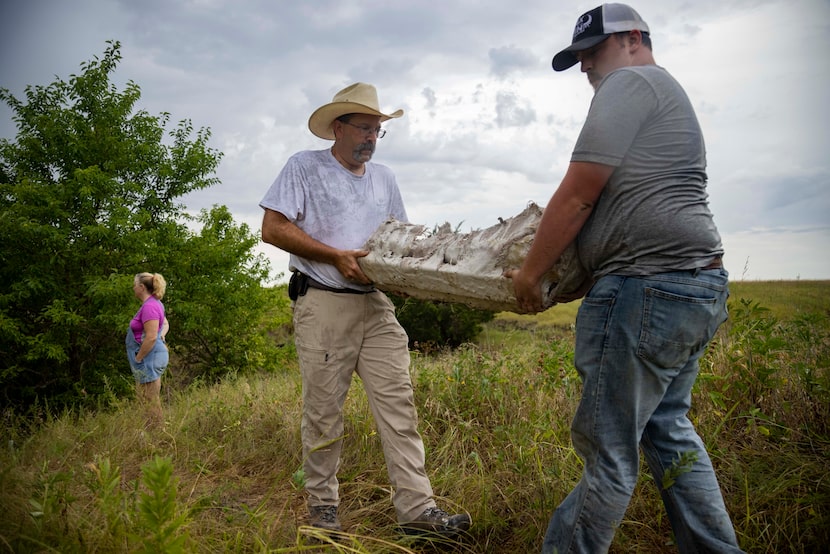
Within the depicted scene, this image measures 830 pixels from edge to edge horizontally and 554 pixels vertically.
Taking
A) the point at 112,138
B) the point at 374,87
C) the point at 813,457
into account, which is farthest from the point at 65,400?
the point at 813,457

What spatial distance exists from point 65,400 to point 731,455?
1161cm

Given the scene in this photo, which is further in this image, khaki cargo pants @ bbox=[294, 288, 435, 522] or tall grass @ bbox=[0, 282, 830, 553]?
khaki cargo pants @ bbox=[294, 288, 435, 522]

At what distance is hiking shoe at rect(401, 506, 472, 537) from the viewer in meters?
3.37

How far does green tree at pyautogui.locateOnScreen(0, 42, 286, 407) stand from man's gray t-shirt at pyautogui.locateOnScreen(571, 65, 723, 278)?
Result: 10.0m

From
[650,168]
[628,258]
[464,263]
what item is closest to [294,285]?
[464,263]

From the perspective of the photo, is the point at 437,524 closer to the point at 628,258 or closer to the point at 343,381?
the point at 343,381

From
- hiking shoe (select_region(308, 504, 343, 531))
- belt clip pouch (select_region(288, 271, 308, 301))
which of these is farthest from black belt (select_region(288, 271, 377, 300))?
hiking shoe (select_region(308, 504, 343, 531))

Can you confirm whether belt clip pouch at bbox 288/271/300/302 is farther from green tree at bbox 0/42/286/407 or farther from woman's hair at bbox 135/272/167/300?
green tree at bbox 0/42/286/407

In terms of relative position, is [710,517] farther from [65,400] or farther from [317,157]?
[65,400]

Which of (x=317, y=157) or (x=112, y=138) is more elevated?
(x=112, y=138)

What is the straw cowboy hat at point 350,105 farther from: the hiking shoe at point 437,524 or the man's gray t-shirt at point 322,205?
Result: the hiking shoe at point 437,524

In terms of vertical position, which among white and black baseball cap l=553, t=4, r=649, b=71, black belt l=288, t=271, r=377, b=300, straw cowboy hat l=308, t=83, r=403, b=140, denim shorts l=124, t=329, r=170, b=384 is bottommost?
denim shorts l=124, t=329, r=170, b=384

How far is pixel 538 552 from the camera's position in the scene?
10.3ft

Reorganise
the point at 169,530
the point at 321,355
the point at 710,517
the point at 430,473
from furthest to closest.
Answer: the point at 430,473
the point at 321,355
the point at 710,517
the point at 169,530
